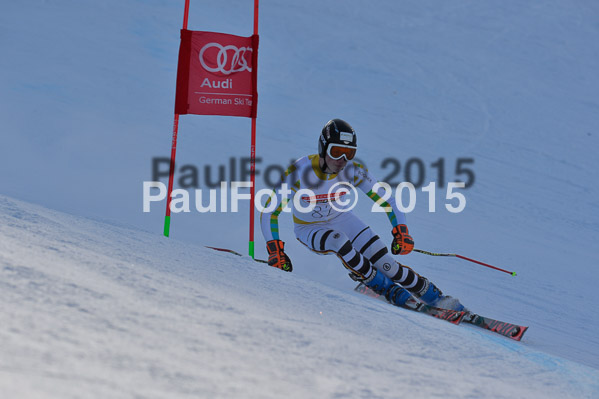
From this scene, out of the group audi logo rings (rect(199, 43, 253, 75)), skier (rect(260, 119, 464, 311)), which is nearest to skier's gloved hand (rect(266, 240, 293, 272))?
skier (rect(260, 119, 464, 311))

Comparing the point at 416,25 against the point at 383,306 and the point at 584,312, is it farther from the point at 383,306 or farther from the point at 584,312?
the point at 383,306

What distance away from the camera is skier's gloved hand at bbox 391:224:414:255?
460 cm

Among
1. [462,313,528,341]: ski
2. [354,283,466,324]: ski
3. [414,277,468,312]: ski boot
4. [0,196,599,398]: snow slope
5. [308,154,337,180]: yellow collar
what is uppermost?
[308,154,337,180]: yellow collar

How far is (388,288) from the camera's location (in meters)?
4.46

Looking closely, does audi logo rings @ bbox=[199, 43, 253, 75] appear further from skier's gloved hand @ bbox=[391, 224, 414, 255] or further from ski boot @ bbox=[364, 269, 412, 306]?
ski boot @ bbox=[364, 269, 412, 306]

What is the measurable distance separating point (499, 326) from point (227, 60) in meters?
3.34

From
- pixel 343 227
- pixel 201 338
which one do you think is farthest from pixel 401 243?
pixel 201 338

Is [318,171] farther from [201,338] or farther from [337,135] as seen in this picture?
[201,338]

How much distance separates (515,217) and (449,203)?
3.00ft

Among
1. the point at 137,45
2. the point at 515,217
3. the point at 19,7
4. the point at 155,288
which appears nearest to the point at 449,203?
the point at 515,217

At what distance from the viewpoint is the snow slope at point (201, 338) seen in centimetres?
173

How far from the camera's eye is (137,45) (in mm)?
15477

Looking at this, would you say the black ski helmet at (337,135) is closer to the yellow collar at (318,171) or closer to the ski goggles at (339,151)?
the ski goggles at (339,151)

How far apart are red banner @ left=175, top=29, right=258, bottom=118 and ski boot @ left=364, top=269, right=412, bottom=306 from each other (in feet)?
7.14
